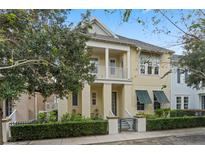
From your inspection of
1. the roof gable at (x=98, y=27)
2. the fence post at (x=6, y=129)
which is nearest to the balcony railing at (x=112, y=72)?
the roof gable at (x=98, y=27)

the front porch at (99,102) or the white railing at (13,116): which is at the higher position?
the front porch at (99,102)

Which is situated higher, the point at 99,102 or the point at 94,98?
the point at 94,98

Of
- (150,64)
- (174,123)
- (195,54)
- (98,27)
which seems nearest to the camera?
(195,54)

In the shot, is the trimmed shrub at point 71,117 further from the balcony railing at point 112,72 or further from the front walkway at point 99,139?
the balcony railing at point 112,72

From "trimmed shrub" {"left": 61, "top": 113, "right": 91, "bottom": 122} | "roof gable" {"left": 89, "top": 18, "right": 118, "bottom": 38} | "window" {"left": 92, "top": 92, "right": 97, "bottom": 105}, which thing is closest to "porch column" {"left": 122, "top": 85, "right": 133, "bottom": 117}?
"window" {"left": 92, "top": 92, "right": 97, "bottom": 105}

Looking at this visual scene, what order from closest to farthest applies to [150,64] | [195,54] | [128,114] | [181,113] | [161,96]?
[195,54]
[150,64]
[161,96]
[128,114]
[181,113]

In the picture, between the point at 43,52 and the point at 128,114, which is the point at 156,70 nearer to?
the point at 128,114

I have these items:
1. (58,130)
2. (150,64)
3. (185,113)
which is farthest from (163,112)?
(58,130)

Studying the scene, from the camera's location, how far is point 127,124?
8.35 m

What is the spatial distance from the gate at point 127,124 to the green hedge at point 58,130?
564 millimetres

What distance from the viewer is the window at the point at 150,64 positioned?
6582mm

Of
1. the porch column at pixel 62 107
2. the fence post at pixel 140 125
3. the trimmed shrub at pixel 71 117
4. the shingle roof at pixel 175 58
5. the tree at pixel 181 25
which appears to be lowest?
the fence post at pixel 140 125

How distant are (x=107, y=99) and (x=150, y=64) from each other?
8.11 ft

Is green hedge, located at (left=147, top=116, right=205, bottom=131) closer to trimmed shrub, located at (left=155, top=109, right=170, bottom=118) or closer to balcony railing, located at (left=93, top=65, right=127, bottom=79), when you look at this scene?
trimmed shrub, located at (left=155, top=109, right=170, bottom=118)
